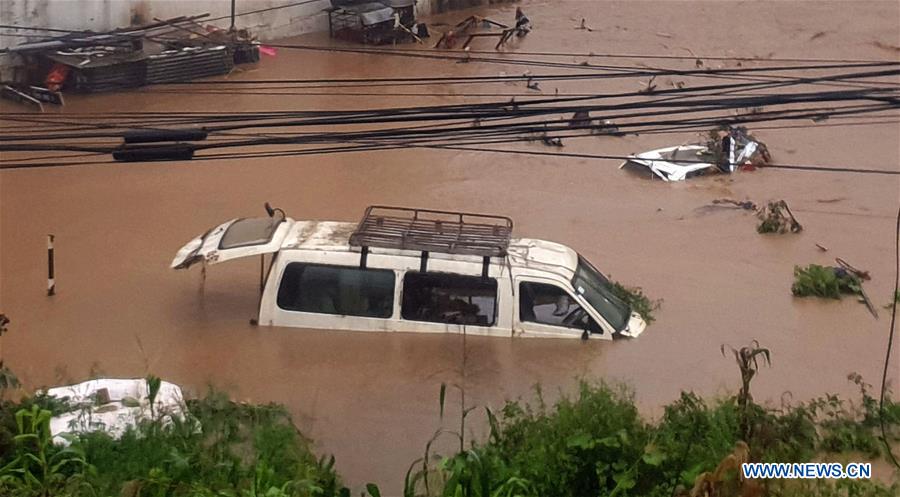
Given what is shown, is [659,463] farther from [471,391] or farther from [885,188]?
[885,188]

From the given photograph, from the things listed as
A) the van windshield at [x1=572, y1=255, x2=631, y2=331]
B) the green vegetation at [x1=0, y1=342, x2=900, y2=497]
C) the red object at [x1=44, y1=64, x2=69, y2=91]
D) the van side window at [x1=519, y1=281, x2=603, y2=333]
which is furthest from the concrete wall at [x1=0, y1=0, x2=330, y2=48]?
the green vegetation at [x1=0, y1=342, x2=900, y2=497]

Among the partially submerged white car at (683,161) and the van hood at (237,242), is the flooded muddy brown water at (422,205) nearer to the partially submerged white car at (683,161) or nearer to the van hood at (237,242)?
the partially submerged white car at (683,161)

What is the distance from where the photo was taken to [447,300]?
918 centimetres

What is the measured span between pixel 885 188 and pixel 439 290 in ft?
28.3

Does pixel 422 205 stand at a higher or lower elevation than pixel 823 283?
higher

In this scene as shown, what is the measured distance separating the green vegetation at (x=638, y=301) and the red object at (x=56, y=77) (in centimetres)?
1053

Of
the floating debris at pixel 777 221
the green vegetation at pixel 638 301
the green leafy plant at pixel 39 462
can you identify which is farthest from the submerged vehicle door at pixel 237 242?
the floating debris at pixel 777 221

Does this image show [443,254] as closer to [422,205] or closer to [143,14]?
[422,205]

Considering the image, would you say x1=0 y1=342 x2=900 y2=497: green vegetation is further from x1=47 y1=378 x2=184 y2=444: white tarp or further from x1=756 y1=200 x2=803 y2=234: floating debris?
x1=756 y1=200 x2=803 y2=234: floating debris

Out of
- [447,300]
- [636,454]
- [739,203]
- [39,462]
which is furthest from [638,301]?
[39,462]

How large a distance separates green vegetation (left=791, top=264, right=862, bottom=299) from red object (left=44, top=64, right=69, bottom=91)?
38.0 feet

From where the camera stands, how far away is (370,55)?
72.3 feet

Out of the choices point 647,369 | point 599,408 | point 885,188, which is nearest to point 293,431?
point 599,408

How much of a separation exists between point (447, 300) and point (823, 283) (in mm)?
4207
